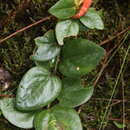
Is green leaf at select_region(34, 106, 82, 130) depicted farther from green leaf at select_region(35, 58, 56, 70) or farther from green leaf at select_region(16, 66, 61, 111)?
green leaf at select_region(35, 58, 56, 70)

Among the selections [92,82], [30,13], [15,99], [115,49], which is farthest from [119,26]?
[15,99]

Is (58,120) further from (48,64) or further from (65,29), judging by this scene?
(65,29)

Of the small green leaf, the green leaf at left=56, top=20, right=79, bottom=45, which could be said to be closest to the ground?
the small green leaf

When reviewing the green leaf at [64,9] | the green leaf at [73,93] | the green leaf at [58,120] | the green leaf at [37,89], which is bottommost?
the green leaf at [58,120]

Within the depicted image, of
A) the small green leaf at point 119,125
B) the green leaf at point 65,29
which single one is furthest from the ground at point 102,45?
the green leaf at point 65,29

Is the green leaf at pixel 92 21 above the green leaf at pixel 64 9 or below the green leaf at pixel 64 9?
below

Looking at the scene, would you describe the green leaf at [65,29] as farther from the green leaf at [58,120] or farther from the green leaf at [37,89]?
the green leaf at [58,120]
